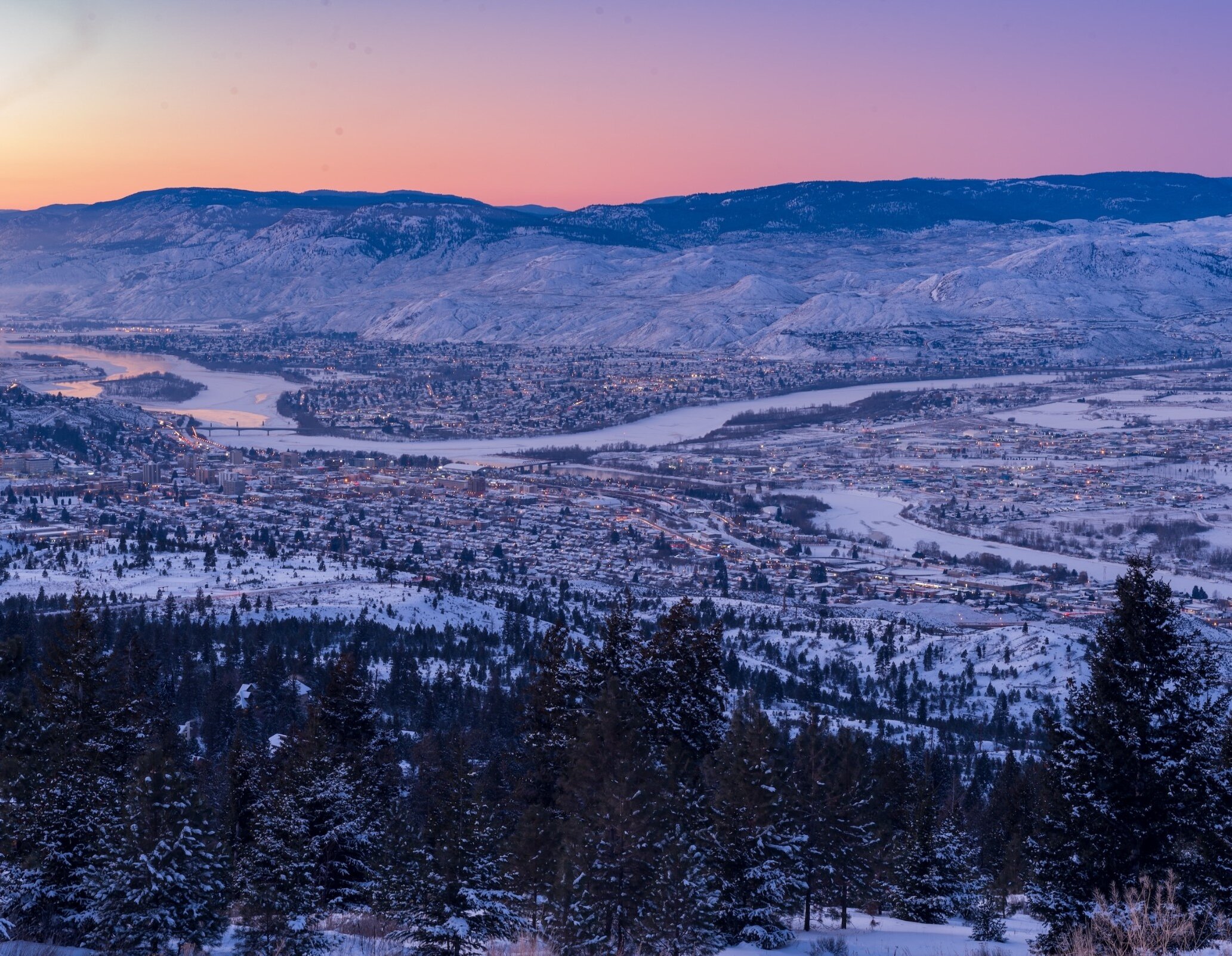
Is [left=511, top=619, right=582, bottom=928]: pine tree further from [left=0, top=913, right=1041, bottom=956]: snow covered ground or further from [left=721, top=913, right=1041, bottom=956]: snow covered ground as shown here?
[left=721, top=913, right=1041, bottom=956]: snow covered ground

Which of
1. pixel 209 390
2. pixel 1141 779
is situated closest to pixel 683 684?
pixel 1141 779

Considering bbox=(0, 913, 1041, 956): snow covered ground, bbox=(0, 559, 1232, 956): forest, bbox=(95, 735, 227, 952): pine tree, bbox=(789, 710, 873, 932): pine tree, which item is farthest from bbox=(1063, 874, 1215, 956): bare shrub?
bbox=(95, 735, 227, 952): pine tree

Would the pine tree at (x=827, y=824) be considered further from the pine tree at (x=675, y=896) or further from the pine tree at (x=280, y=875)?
the pine tree at (x=280, y=875)

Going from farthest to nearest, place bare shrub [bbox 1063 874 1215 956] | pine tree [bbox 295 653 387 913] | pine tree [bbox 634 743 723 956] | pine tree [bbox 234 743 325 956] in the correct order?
1. pine tree [bbox 295 653 387 913]
2. pine tree [bbox 234 743 325 956]
3. pine tree [bbox 634 743 723 956]
4. bare shrub [bbox 1063 874 1215 956]

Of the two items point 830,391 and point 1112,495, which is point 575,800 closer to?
point 1112,495

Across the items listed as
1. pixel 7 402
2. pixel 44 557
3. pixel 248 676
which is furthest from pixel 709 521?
pixel 7 402
